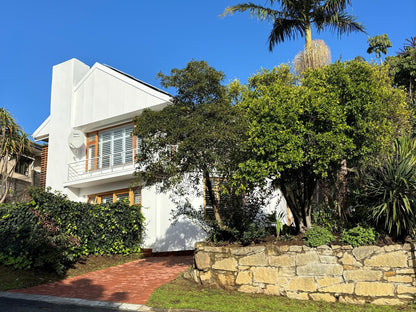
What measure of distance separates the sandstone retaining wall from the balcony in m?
7.91

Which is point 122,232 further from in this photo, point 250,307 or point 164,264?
point 250,307

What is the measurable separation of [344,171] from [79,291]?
7689 mm

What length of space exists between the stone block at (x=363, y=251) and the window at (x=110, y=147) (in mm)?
11304

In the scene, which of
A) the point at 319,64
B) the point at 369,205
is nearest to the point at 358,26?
the point at 319,64

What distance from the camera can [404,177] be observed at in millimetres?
7988

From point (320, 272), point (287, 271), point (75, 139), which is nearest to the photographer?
point (320, 272)

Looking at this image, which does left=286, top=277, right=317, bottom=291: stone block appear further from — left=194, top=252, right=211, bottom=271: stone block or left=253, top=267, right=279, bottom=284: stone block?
left=194, top=252, right=211, bottom=271: stone block

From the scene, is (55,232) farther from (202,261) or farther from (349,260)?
(349,260)

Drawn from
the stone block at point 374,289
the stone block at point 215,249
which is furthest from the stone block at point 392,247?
the stone block at point 215,249

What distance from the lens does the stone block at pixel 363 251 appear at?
25.8ft

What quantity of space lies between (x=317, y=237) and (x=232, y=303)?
2465 mm

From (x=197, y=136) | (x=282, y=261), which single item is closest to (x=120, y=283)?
(x=282, y=261)

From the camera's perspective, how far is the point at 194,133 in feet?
28.5

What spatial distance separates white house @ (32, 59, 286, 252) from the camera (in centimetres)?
1592
